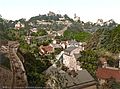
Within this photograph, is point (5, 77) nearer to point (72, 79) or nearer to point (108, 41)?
point (72, 79)

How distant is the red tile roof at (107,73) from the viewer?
35.0 feet

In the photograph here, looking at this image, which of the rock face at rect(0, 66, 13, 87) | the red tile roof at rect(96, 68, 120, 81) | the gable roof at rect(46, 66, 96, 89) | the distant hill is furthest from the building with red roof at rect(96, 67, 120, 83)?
the distant hill

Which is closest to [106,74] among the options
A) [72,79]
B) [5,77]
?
[72,79]

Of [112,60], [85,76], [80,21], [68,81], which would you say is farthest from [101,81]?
[80,21]

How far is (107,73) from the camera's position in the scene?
11141mm

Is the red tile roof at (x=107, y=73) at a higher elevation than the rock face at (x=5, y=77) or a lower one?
lower

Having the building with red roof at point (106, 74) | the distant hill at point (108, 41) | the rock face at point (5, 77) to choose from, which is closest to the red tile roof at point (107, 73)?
the building with red roof at point (106, 74)

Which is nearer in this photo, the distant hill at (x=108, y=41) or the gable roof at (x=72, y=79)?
the gable roof at (x=72, y=79)

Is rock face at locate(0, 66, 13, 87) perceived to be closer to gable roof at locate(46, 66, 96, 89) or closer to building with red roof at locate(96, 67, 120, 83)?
gable roof at locate(46, 66, 96, 89)

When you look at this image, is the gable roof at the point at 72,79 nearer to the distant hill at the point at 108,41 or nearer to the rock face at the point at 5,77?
the rock face at the point at 5,77

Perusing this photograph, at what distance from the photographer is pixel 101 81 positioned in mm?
10734

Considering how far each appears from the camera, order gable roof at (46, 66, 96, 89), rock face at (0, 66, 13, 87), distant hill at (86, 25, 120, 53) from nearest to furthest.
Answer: rock face at (0, 66, 13, 87) → gable roof at (46, 66, 96, 89) → distant hill at (86, 25, 120, 53)

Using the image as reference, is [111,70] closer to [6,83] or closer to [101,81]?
[101,81]

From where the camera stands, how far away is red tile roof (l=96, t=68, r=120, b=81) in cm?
1067
